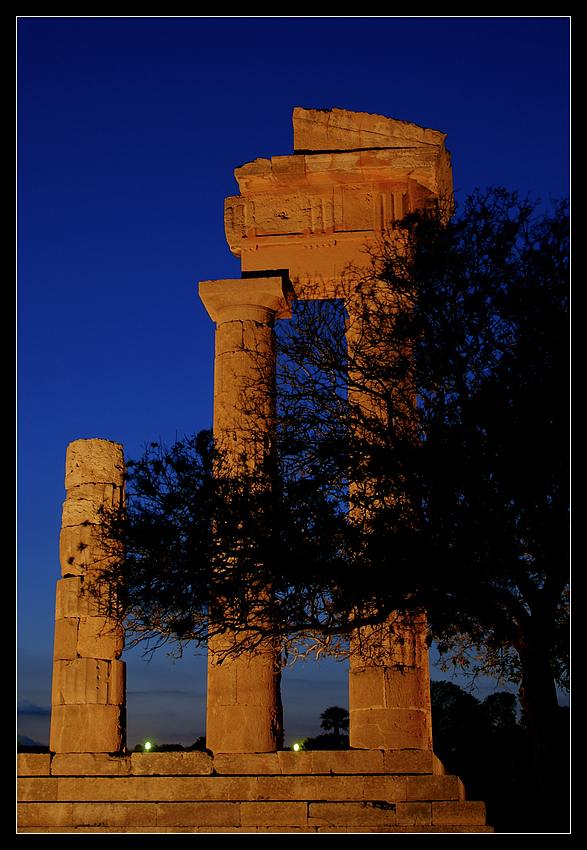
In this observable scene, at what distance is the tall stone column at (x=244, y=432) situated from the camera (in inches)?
619

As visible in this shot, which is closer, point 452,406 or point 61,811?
point 452,406

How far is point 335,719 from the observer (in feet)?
143

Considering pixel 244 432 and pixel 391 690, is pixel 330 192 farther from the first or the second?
pixel 391 690

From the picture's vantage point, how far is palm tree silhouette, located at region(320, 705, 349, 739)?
43.2m

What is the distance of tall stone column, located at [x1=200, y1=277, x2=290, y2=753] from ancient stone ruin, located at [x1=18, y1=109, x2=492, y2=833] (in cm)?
3

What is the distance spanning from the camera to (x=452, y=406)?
13.8m

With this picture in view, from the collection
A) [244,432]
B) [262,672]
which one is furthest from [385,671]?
[244,432]

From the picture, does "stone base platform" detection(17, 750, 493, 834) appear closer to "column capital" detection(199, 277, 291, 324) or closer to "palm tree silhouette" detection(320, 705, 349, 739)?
"column capital" detection(199, 277, 291, 324)

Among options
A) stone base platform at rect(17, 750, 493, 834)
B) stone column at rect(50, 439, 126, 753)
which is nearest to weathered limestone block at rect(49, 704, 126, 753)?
stone column at rect(50, 439, 126, 753)

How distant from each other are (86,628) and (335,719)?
28.4 metres

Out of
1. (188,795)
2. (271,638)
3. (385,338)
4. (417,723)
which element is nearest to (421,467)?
(385,338)

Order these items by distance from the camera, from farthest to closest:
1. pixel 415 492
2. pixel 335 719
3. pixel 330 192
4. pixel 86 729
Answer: pixel 335 719 → pixel 330 192 → pixel 86 729 → pixel 415 492
